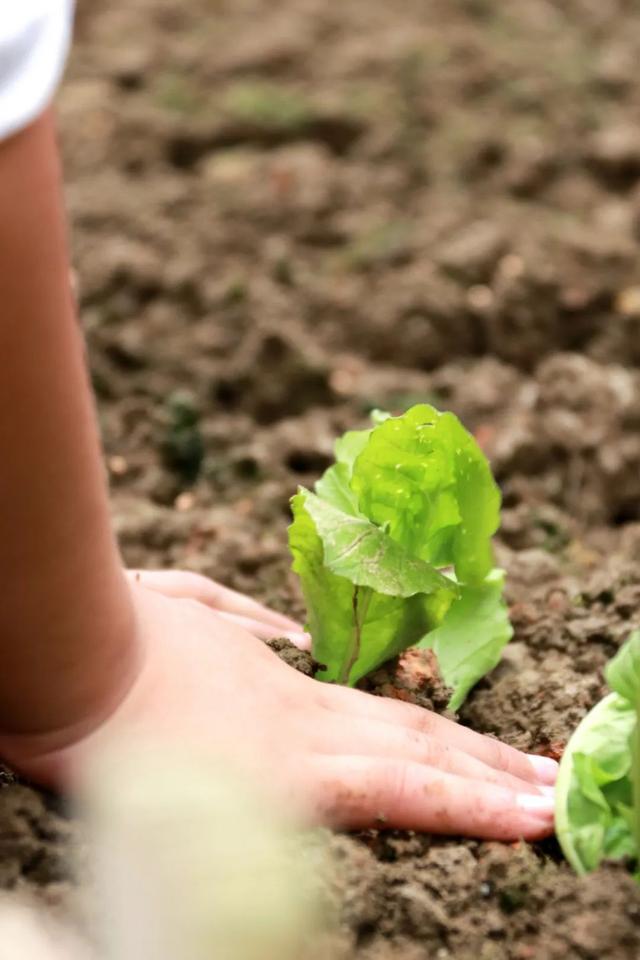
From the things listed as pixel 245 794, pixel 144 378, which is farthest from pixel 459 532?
pixel 144 378

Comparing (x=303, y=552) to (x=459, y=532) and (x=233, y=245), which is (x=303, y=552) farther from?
(x=233, y=245)

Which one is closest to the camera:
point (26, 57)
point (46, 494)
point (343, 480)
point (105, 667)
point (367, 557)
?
point (26, 57)

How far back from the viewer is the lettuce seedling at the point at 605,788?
1.24 m

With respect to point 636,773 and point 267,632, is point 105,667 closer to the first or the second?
point 267,632

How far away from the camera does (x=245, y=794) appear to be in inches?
49.1

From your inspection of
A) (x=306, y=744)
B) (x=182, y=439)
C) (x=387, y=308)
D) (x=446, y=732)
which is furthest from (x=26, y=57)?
(x=387, y=308)

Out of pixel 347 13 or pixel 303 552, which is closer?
pixel 303 552

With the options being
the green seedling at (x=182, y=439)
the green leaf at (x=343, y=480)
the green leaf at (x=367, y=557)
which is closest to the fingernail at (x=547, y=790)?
the green leaf at (x=367, y=557)

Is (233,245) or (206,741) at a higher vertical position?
(206,741)

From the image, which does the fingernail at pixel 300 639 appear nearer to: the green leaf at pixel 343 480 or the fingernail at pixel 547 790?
the green leaf at pixel 343 480

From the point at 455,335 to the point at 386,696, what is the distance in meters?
1.31

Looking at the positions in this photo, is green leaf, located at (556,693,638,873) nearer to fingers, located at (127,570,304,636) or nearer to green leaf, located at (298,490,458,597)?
green leaf, located at (298,490,458,597)

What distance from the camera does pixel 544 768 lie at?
4.59ft

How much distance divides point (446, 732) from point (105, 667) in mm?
383
